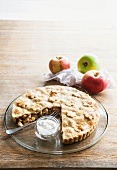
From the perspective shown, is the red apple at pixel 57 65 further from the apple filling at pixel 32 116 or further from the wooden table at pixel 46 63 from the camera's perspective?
the apple filling at pixel 32 116

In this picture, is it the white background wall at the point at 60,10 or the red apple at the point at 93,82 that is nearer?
the red apple at the point at 93,82

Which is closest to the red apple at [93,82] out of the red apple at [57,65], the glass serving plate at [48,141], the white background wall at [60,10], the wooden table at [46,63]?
the wooden table at [46,63]

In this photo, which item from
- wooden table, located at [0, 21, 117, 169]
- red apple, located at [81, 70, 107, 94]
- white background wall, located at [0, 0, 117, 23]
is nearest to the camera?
wooden table, located at [0, 21, 117, 169]

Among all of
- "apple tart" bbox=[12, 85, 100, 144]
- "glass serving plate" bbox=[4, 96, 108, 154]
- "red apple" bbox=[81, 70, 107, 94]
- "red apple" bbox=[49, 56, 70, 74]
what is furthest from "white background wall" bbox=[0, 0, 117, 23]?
"glass serving plate" bbox=[4, 96, 108, 154]

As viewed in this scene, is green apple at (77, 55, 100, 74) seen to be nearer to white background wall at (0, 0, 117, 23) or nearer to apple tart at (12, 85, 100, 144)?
apple tart at (12, 85, 100, 144)

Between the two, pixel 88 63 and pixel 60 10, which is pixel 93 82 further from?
pixel 60 10
